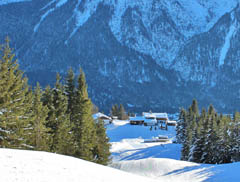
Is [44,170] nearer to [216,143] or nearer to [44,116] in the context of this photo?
[44,116]

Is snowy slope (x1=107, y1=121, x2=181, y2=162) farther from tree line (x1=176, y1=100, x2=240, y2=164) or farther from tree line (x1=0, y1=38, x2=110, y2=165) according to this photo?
tree line (x1=0, y1=38, x2=110, y2=165)

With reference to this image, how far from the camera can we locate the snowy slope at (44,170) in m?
11.5

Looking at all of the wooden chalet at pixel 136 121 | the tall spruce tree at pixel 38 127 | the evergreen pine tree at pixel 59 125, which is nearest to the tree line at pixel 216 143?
the evergreen pine tree at pixel 59 125

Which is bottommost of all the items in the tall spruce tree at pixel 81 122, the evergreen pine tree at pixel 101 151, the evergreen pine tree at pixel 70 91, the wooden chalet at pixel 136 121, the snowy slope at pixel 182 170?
the wooden chalet at pixel 136 121

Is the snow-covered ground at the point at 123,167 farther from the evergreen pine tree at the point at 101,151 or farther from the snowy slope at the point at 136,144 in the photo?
the evergreen pine tree at the point at 101,151

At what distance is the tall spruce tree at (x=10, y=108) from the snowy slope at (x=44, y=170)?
5.11m

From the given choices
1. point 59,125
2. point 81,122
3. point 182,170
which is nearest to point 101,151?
point 81,122

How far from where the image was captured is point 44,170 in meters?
12.6

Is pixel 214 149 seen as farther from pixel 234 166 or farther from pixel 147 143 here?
pixel 147 143

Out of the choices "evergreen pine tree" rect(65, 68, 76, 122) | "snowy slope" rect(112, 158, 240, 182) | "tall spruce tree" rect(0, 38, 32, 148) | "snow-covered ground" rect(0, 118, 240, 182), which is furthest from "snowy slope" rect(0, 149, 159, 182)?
"snowy slope" rect(112, 158, 240, 182)

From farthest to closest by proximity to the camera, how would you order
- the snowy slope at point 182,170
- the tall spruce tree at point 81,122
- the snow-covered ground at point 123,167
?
the snowy slope at point 182,170 → the tall spruce tree at point 81,122 → the snow-covered ground at point 123,167

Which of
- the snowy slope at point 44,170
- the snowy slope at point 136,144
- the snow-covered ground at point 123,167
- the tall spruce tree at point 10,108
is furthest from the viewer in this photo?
the snowy slope at point 136,144

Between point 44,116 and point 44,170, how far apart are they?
10.4 m

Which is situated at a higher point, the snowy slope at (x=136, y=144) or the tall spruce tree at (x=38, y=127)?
the tall spruce tree at (x=38, y=127)
